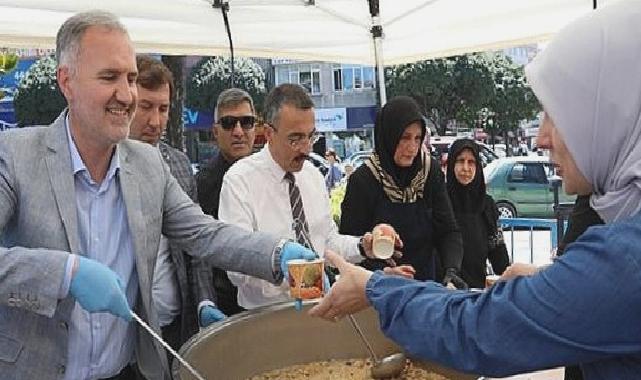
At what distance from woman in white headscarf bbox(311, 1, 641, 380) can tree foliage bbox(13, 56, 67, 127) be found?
18306mm

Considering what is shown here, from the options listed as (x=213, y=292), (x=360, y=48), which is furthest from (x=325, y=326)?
(x=360, y=48)

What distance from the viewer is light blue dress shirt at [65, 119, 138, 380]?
1324 millimetres

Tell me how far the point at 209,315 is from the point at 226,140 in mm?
1231

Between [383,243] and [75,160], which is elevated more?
[75,160]

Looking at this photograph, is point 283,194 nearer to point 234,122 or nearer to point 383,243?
point 383,243

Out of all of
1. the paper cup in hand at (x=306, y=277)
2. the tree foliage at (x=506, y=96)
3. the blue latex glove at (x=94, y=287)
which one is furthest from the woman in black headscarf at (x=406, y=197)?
the tree foliage at (x=506, y=96)

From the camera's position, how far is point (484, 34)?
13.5ft

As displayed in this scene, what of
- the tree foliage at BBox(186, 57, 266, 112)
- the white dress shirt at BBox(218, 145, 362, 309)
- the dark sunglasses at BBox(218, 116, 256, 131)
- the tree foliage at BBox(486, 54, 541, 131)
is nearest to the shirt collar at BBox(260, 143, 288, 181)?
the white dress shirt at BBox(218, 145, 362, 309)

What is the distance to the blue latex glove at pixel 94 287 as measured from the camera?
1.19 m

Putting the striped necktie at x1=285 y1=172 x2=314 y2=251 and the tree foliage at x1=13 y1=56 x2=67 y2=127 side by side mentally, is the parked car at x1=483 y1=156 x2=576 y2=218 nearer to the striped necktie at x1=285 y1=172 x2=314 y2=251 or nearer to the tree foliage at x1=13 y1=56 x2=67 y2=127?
the striped necktie at x1=285 y1=172 x2=314 y2=251

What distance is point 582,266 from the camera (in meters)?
0.83

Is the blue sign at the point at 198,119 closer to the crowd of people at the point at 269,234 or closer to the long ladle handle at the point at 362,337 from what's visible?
the crowd of people at the point at 269,234

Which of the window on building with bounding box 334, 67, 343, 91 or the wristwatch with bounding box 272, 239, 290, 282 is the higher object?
the window on building with bounding box 334, 67, 343, 91

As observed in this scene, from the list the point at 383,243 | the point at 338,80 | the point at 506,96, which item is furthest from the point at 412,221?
the point at 338,80
